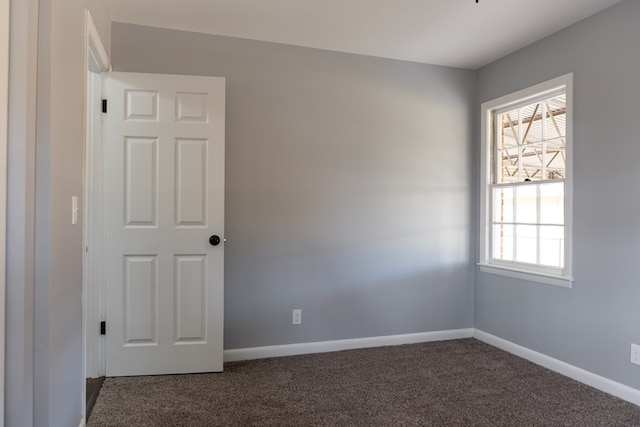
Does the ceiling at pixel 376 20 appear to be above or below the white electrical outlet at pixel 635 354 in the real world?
above

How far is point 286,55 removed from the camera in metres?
3.19

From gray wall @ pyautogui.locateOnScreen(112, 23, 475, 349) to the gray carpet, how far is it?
0.46 metres

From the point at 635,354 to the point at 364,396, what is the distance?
166 centimetres

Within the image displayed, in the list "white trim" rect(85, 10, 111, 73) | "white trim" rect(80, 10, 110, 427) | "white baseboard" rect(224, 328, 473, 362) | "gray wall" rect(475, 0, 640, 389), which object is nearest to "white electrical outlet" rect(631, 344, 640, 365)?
"gray wall" rect(475, 0, 640, 389)

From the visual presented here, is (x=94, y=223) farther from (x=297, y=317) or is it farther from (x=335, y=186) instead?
(x=335, y=186)

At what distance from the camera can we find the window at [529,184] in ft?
9.71

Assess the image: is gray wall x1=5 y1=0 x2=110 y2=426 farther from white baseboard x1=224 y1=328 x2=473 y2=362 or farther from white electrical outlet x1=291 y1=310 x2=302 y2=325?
Answer: white electrical outlet x1=291 y1=310 x2=302 y2=325

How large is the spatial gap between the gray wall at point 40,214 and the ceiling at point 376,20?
105 cm

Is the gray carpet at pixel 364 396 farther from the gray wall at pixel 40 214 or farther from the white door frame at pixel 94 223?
the gray wall at pixel 40 214

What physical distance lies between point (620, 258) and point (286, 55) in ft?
8.95

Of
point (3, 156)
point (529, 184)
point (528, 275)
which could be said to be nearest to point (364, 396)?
point (528, 275)

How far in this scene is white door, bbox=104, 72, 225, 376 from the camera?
2.70 m

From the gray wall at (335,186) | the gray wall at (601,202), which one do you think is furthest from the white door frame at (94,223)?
the gray wall at (601,202)

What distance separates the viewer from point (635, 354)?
2447 mm
